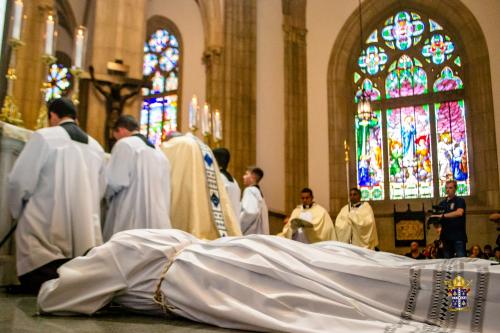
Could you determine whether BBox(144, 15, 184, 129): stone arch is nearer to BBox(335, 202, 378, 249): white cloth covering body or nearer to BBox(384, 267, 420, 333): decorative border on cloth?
BBox(335, 202, 378, 249): white cloth covering body

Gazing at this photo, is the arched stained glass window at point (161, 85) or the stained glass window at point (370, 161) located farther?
the arched stained glass window at point (161, 85)

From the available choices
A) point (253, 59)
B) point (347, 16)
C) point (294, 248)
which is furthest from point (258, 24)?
point (294, 248)

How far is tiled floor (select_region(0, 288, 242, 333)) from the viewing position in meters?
2.34

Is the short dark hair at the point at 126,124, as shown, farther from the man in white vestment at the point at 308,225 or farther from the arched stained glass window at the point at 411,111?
the arched stained glass window at the point at 411,111

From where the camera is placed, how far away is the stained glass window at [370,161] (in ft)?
47.8

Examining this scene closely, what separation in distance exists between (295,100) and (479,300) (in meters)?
12.6

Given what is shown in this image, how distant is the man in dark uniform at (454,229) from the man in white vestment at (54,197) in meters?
4.98

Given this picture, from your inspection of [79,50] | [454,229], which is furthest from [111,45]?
[454,229]

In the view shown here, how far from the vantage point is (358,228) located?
31.7ft

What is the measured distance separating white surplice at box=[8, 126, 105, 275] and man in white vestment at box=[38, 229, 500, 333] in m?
1.32

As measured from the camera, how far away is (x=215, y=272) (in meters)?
2.61

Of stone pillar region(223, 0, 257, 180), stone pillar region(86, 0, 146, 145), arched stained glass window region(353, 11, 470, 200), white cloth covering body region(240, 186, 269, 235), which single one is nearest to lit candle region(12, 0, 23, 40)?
stone pillar region(86, 0, 146, 145)

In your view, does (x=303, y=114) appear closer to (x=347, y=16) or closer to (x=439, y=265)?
(x=347, y=16)

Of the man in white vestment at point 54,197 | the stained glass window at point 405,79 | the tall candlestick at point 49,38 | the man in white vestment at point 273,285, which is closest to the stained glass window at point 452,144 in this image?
the stained glass window at point 405,79
